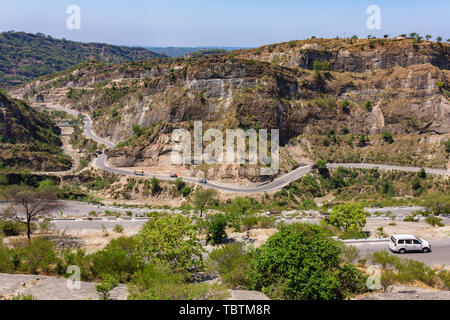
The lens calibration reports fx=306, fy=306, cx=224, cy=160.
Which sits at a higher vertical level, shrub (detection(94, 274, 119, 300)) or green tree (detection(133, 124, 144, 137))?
green tree (detection(133, 124, 144, 137))

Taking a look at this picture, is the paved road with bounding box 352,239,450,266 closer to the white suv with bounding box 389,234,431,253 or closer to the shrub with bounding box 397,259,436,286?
the white suv with bounding box 389,234,431,253

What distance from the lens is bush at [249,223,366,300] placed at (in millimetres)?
14484

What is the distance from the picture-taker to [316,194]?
58406mm

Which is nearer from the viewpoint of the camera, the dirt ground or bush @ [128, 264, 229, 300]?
bush @ [128, 264, 229, 300]

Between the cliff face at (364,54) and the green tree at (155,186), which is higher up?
the cliff face at (364,54)

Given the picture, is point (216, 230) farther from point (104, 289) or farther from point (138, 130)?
point (138, 130)

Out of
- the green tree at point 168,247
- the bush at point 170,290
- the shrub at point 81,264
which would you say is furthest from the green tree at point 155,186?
the bush at point 170,290

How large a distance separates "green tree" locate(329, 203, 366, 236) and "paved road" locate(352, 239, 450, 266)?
4.18m

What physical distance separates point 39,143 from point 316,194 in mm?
67421

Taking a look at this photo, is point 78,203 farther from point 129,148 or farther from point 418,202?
point 418,202

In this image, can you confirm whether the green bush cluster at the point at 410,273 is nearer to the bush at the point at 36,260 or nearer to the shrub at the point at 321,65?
the bush at the point at 36,260
